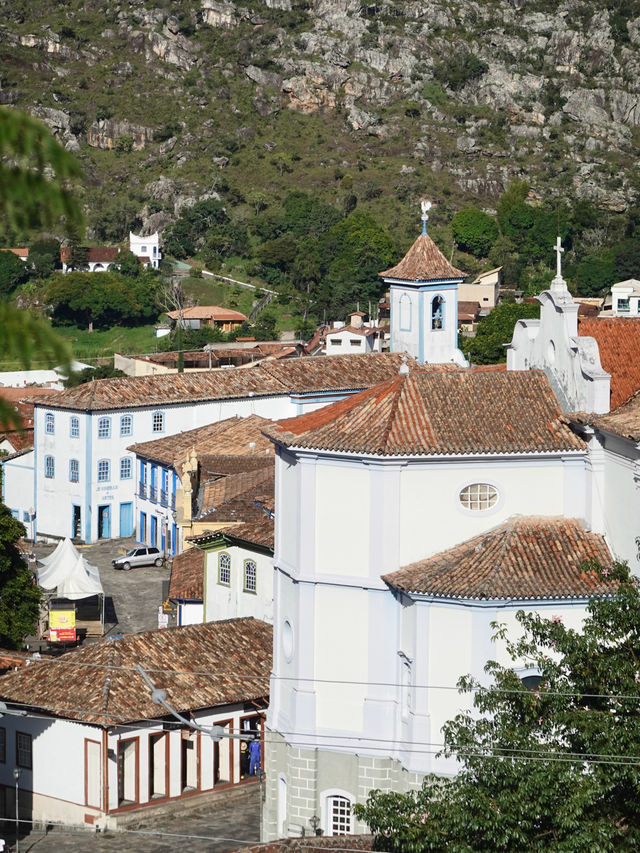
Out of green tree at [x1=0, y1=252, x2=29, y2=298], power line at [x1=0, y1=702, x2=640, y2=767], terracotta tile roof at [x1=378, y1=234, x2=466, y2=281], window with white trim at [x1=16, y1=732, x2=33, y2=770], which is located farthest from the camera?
green tree at [x1=0, y1=252, x2=29, y2=298]

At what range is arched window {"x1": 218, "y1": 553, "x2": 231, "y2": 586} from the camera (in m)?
48.0

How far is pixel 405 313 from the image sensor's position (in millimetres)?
77000

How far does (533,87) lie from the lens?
18475 cm

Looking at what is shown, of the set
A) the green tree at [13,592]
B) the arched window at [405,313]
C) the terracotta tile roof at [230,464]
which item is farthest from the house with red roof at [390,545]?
the arched window at [405,313]

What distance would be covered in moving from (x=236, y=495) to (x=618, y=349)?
19.6 meters

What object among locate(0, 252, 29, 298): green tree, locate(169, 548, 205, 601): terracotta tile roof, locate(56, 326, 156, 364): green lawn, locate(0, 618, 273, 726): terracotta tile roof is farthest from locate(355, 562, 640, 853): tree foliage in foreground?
locate(0, 252, 29, 298): green tree

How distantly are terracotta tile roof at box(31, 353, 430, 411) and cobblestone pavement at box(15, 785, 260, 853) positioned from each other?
116ft

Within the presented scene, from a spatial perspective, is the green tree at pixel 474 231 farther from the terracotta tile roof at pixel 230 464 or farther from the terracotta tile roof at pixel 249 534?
the terracotta tile roof at pixel 249 534

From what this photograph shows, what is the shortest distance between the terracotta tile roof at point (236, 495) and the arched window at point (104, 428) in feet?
42.7

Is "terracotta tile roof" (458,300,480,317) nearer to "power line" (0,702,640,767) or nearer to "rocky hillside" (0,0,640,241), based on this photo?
"rocky hillside" (0,0,640,241)

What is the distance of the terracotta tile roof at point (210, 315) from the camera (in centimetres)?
12594

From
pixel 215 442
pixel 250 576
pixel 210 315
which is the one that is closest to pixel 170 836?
pixel 250 576

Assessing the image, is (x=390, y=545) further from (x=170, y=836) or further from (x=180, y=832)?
(x=170, y=836)

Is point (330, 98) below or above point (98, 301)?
above
